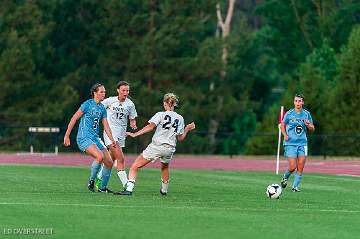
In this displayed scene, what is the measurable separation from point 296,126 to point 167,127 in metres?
4.76

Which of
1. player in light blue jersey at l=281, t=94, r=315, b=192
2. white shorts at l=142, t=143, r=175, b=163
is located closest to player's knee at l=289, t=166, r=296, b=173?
player in light blue jersey at l=281, t=94, r=315, b=192

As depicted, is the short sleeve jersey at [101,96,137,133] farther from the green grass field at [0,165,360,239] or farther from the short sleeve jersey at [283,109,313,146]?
the short sleeve jersey at [283,109,313,146]

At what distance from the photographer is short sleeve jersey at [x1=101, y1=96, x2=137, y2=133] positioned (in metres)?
24.7

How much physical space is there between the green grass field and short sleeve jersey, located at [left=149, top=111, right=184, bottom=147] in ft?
3.45

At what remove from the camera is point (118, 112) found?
24812mm

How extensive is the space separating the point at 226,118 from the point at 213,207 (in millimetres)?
52629

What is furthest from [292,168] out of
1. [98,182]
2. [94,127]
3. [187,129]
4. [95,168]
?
[94,127]

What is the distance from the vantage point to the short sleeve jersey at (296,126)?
26859mm

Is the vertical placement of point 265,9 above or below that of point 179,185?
above

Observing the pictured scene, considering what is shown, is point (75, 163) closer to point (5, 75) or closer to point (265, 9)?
point (5, 75)

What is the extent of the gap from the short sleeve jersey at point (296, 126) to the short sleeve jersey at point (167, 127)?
14.7 ft

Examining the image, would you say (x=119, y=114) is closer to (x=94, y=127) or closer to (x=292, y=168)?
(x=94, y=127)

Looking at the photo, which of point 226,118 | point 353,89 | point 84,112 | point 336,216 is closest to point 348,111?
point 353,89

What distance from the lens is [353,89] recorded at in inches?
2258
